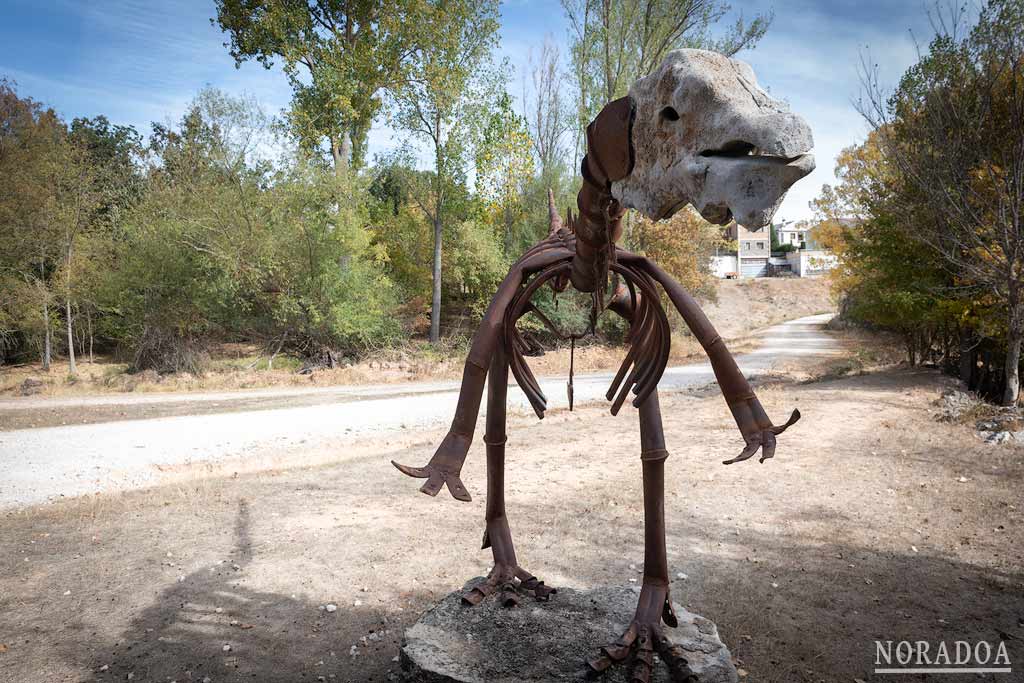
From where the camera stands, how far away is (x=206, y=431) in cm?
1054

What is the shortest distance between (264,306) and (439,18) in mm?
10512

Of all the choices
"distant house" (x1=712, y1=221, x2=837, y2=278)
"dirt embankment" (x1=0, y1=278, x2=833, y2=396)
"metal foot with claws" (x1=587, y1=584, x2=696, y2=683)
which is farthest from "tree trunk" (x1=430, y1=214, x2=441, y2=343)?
"distant house" (x1=712, y1=221, x2=837, y2=278)

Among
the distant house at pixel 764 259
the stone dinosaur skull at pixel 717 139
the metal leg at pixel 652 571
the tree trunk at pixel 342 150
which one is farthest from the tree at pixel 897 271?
the distant house at pixel 764 259

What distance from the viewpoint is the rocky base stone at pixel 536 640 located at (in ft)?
10.2

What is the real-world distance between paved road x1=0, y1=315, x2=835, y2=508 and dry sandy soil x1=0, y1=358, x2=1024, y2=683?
1.09 m

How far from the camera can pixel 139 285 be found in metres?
18.0

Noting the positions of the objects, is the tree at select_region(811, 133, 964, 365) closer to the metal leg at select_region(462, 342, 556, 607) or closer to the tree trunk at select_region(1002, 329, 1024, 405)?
the tree trunk at select_region(1002, 329, 1024, 405)

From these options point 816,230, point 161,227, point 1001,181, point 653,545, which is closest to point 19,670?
point 653,545

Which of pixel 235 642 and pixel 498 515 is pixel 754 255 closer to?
pixel 498 515

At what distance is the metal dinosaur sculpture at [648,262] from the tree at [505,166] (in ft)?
60.2

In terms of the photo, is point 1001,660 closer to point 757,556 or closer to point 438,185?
point 757,556

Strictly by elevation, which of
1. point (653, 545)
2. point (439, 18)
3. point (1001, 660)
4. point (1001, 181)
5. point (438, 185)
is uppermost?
point (439, 18)

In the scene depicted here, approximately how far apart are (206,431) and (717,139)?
10.6 metres

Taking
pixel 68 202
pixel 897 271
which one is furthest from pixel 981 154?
pixel 68 202
